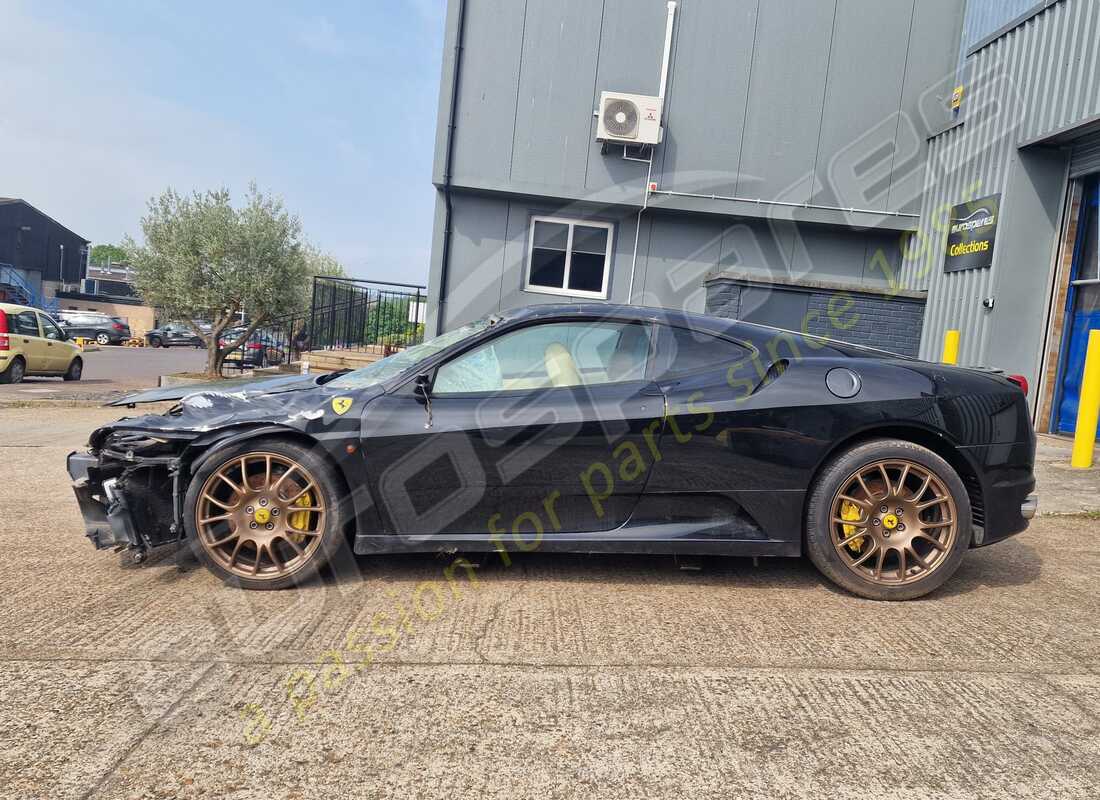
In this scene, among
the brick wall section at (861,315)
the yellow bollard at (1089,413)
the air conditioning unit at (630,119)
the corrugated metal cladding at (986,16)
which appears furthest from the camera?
the air conditioning unit at (630,119)

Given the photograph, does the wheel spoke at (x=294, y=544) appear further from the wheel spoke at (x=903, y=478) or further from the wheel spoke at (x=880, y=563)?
the wheel spoke at (x=903, y=478)

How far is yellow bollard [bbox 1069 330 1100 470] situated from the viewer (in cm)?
665

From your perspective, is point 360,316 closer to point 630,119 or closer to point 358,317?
point 358,317

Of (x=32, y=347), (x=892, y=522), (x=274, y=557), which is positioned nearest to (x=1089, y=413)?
(x=892, y=522)

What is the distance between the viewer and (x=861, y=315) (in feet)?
32.1

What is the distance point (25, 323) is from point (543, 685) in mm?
17218

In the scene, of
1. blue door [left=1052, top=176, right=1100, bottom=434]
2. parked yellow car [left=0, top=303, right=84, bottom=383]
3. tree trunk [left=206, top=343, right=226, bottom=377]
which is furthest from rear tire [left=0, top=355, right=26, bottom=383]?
blue door [left=1052, top=176, right=1100, bottom=434]

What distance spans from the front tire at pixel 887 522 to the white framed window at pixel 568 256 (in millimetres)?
8405

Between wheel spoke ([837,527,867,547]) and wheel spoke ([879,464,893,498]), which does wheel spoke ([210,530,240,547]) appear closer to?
wheel spoke ([837,527,867,547])

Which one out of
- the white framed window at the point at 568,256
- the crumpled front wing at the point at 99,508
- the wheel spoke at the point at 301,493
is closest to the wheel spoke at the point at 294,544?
the wheel spoke at the point at 301,493

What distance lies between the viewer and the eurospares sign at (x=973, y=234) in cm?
891

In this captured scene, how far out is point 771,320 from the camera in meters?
9.68

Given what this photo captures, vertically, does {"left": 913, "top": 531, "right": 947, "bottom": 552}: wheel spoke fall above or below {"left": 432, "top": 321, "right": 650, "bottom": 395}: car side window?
below

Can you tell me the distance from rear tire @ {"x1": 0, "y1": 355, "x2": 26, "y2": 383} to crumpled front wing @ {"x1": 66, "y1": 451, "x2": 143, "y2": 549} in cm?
1432
